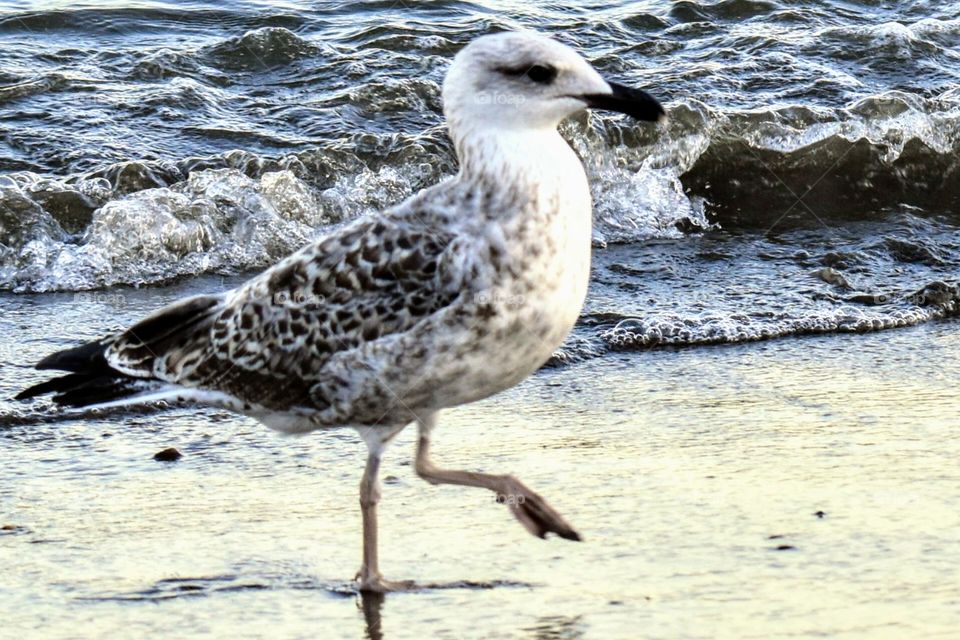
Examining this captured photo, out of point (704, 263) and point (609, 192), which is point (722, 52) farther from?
point (704, 263)

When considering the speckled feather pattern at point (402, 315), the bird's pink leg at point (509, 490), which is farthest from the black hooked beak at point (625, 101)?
the bird's pink leg at point (509, 490)

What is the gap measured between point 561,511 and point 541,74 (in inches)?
56.5

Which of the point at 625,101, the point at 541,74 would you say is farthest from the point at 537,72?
the point at 625,101

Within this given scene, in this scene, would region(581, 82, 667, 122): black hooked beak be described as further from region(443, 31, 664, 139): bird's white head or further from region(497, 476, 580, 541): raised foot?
region(497, 476, 580, 541): raised foot

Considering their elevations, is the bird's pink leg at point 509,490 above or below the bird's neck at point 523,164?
below

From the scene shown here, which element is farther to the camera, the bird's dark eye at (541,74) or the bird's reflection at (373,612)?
the bird's dark eye at (541,74)

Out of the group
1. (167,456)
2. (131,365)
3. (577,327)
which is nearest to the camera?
(131,365)

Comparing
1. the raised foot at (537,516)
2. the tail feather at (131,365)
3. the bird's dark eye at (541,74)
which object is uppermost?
the bird's dark eye at (541,74)

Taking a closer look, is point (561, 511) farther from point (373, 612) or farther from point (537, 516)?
point (373, 612)

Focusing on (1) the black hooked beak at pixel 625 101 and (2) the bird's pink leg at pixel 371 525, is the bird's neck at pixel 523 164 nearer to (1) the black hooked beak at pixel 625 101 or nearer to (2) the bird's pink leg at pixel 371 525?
(1) the black hooked beak at pixel 625 101

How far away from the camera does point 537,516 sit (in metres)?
4.88

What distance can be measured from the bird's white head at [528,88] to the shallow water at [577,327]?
1.29 metres

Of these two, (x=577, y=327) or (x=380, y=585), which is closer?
(x=380, y=585)

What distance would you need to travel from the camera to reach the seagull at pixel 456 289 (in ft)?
15.1
